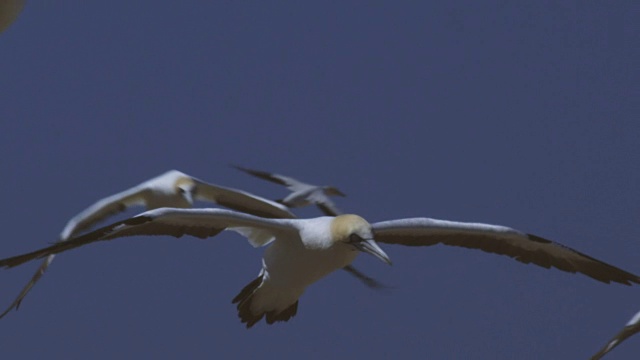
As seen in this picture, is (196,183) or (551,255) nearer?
(551,255)

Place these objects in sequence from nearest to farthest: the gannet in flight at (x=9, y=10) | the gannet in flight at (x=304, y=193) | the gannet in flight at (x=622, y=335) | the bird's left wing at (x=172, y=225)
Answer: the gannet in flight at (x=9, y=10)
the bird's left wing at (x=172, y=225)
the gannet in flight at (x=622, y=335)
the gannet in flight at (x=304, y=193)

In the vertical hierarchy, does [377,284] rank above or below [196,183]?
below

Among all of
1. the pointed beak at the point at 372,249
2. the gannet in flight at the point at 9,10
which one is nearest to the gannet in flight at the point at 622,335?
the pointed beak at the point at 372,249

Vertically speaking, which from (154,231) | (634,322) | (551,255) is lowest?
(634,322)

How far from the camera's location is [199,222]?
701 cm

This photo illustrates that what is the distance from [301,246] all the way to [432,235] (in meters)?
1.06

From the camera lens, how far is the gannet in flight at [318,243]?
22.3 ft

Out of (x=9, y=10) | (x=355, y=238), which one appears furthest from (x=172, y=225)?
(x=9, y=10)

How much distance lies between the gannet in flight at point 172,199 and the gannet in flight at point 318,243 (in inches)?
51.0

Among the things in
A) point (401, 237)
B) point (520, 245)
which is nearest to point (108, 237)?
point (401, 237)

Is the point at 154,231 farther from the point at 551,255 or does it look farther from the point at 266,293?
the point at 551,255

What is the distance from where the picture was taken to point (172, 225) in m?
6.86

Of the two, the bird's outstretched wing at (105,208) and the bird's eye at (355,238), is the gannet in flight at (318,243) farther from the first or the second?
the bird's outstretched wing at (105,208)

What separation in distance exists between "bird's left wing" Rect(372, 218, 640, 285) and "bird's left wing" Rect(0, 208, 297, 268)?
2.94 feet
